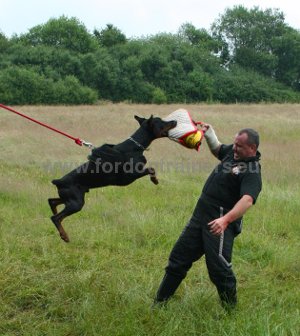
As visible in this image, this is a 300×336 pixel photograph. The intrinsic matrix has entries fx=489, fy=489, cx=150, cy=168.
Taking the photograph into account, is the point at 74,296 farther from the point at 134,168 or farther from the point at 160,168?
the point at 160,168

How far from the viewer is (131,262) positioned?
17.3ft

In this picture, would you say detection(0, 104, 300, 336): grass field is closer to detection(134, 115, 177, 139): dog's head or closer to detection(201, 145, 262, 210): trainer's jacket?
detection(201, 145, 262, 210): trainer's jacket

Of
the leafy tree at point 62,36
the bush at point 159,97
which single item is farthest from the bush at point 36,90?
the leafy tree at point 62,36

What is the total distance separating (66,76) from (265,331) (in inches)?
1333

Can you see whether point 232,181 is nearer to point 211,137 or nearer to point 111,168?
point 211,137

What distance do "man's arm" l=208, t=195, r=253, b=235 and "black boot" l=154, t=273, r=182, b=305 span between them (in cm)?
72

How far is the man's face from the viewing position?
3.80 metres

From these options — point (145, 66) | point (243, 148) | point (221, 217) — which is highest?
point (145, 66)

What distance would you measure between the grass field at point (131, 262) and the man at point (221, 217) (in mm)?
282

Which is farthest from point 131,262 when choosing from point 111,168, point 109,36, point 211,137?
point 109,36

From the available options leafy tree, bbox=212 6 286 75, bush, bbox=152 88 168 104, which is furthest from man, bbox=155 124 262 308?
leafy tree, bbox=212 6 286 75

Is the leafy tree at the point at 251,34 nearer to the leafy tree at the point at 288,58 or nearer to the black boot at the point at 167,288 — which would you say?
the leafy tree at the point at 288,58

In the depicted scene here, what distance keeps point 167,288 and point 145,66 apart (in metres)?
36.3

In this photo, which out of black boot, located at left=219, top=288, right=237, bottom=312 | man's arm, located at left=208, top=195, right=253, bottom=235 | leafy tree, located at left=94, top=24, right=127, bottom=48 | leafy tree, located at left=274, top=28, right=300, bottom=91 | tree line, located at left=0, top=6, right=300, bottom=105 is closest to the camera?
man's arm, located at left=208, top=195, right=253, bottom=235
